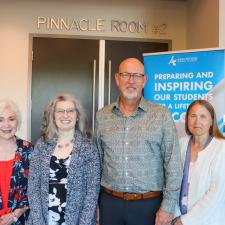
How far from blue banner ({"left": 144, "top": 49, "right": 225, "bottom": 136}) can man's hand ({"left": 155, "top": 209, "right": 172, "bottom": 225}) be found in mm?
1113

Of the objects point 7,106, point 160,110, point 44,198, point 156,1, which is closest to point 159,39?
point 156,1

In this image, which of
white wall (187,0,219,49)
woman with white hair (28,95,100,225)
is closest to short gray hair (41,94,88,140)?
woman with white hair (28,95,100,225)

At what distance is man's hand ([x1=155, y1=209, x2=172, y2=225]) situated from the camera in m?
1.96

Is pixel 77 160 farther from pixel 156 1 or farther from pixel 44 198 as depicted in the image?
pixel 156 1

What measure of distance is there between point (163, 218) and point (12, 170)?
941 mm

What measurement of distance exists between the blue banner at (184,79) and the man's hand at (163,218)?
1113mm

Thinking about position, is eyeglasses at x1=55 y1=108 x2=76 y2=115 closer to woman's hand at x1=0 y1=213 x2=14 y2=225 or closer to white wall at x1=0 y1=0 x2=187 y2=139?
woman's hand at x1=0 y1=213 x2=14 y2=225

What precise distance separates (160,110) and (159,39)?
2153 millimetres

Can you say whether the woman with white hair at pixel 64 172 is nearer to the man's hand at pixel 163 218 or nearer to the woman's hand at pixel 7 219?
the woman's hand at pixel 7 219

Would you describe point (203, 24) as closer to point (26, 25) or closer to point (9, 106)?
point (26, 25)

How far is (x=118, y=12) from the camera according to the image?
400 cm

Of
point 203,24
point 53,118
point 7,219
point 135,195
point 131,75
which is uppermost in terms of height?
point 203,24

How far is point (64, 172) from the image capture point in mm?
1983

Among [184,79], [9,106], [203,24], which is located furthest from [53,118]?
[203,24]
